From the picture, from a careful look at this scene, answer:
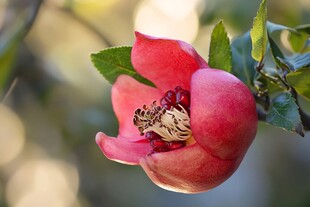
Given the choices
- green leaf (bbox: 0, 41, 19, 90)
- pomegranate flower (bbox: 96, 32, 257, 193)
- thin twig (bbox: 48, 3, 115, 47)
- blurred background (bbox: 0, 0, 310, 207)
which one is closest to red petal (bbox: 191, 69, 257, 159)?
pomegranate flower (bbox: 96, 32, 257, 193)

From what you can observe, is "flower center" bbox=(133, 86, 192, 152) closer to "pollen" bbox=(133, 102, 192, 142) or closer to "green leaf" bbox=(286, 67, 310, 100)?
"pollen" bbox=(133, 102, 192, 142)

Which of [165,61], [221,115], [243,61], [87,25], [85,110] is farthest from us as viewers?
[85,110]

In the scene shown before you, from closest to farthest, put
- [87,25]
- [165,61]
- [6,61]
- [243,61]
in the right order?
1. [165,61]
2. [243,61]
3. [6,61]
4. [87,25]

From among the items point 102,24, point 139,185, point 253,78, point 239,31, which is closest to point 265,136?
point 139,185

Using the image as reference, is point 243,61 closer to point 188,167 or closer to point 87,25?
point 188,167

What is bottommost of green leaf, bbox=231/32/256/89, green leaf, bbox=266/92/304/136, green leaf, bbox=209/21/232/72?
green leaf, bbox=266/92/304/136

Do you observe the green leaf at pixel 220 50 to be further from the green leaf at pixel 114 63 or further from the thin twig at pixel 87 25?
the thin twig at pixel 87 25

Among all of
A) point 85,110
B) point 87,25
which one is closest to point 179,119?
point 87,25

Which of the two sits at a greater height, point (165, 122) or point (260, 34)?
point (260, 34)
